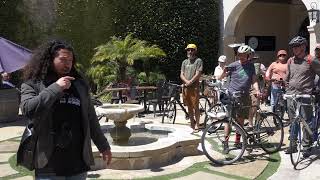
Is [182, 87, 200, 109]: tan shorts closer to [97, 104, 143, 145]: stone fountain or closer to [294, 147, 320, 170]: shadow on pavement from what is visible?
[97, 104, 143, 145]: stone fountain

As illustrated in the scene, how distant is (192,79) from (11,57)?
15.2ft

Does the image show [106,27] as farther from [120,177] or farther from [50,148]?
[50,148]

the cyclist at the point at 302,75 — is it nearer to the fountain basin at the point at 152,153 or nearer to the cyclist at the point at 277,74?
the fountain basin at the point at 152,153

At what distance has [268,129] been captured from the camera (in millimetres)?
6949

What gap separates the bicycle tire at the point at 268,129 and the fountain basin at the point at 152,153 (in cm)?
99

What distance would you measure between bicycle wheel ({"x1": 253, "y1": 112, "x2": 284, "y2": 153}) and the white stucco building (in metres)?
11.0

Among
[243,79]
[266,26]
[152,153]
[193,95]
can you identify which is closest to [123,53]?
[193,95]

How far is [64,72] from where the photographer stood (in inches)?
123

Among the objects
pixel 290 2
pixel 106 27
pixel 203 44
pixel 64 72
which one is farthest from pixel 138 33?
pixel 64 72

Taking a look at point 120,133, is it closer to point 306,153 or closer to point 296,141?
point 296,141

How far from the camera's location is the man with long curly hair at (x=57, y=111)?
2.91 m

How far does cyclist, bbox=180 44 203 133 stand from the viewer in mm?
8328

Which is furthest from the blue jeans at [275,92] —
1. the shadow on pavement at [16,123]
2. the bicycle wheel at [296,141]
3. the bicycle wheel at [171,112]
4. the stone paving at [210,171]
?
the shadow on pavement at [16,123]

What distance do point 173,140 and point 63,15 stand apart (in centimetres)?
1240
